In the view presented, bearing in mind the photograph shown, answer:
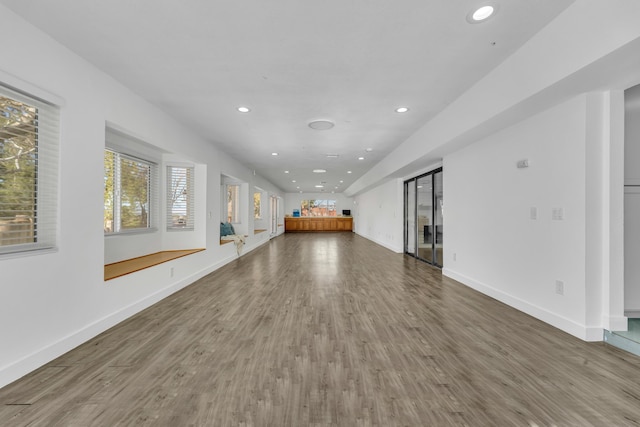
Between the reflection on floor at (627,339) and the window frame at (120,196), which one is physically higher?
the window frame at (120,196)

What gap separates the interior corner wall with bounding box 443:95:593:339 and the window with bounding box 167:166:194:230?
5042 mm

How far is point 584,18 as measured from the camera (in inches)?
78.1

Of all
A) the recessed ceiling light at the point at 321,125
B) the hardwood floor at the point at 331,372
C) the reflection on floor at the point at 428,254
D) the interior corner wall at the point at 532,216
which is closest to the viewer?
the hardwood floor at the point at 331,372

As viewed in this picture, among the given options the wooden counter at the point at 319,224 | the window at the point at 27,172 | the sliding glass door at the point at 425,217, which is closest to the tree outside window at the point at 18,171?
the window at the point at 27,172

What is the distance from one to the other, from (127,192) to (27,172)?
7.18 ft

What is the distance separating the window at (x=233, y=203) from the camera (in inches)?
332

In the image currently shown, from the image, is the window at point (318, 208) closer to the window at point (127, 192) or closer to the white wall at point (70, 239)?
the window at point (127, 192)

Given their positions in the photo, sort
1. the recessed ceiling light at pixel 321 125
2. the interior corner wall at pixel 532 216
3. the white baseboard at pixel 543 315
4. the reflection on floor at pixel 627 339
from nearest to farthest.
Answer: the reflection on floor at pixel 627 339
the white baseboard at pixel 543 315
the interior corner wall at pixel 532 216
the recessed ceiling light at pixel 321 125

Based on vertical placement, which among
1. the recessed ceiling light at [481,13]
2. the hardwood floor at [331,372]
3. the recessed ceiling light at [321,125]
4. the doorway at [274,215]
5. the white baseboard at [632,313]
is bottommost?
the hardwood floor at [331,372]

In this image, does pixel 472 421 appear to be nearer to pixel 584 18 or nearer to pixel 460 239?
pixel 584 18

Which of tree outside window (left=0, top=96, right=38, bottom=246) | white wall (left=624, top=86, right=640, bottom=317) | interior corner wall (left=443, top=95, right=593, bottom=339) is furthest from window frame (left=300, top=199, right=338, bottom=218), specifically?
tree outside window (left=0, top=96, right=38, bottom=246)

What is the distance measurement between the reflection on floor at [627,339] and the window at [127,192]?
5968mm

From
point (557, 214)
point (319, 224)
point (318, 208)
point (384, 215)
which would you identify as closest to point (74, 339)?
point (557, 214)

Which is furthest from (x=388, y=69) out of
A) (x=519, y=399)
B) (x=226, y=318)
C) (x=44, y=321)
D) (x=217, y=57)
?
(x=44, y=321)
